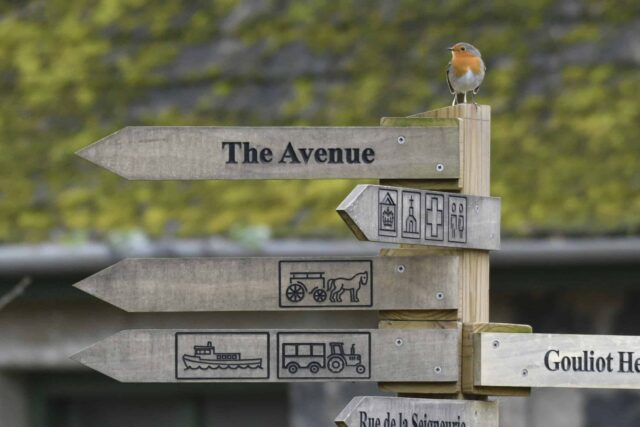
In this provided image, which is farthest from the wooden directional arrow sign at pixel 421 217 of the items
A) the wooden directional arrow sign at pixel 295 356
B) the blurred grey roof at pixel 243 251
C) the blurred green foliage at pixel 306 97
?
the blurred green foliage at pixel 306 97

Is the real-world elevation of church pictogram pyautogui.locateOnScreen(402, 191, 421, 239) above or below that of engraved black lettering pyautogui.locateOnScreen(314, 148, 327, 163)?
below

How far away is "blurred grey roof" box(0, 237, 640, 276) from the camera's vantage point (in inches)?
245

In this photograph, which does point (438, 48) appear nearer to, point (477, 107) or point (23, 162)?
point (23, 162)

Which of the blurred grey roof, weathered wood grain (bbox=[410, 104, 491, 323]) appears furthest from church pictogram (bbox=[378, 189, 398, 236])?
the blurred grey roof

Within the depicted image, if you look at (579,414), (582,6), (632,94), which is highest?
(582,6)

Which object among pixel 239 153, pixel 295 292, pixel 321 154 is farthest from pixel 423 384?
pixel 239 153

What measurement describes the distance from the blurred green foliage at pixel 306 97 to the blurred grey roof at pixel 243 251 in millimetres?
92

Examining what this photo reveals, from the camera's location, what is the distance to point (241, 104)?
7.34m

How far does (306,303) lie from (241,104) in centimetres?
337

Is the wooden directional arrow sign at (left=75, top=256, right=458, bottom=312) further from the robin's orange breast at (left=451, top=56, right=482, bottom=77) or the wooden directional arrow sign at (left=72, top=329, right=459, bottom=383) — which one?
the robin's orange breast at (left=451, top=56, right=482, bottom=77)

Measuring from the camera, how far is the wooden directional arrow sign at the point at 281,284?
4.07 metres

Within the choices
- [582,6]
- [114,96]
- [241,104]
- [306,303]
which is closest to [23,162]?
[114,96]

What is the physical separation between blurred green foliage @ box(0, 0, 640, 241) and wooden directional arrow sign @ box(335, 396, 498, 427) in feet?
7.65

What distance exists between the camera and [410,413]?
402 centimetres
